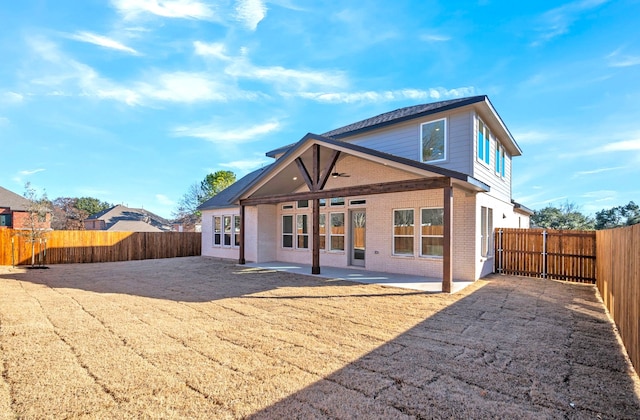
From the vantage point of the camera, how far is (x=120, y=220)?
145 ft

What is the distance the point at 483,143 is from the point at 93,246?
19.5m

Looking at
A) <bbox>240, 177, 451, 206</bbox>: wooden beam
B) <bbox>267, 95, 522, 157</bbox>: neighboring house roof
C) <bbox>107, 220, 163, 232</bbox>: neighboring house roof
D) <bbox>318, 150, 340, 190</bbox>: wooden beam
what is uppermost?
<bbox>267, 95, 522, 157</bbox>: neighboring house roof

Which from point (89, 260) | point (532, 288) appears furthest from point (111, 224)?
point (532, 288)

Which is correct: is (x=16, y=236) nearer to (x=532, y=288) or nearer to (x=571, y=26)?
(x=532, y=288)

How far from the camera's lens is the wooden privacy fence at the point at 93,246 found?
48.7 ft

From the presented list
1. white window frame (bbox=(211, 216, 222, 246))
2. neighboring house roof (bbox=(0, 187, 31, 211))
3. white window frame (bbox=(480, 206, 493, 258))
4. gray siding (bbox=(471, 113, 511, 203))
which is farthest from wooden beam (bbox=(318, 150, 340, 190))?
neighboring house roof (bbox=(0, 187, 31, 211))

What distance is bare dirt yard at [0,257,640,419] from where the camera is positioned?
9.57 ft

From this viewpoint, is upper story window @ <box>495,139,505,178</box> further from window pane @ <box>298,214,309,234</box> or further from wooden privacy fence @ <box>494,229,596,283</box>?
window pane @ <box>298,214,309,234</box>

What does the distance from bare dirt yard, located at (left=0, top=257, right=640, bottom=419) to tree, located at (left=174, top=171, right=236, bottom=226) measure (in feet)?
117

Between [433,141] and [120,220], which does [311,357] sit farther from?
[120,220]

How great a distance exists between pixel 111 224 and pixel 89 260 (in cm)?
3117

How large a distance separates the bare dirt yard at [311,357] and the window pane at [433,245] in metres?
2.64

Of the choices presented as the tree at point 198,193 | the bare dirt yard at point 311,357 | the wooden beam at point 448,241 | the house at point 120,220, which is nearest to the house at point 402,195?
the wooden beam at point 448,241

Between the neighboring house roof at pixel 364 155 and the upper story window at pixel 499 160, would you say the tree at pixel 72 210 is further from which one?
the upper story window at pixel 499 160
